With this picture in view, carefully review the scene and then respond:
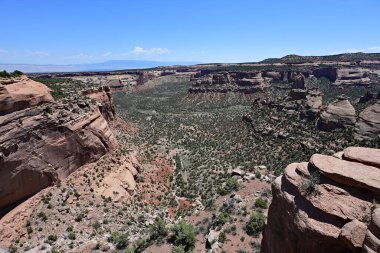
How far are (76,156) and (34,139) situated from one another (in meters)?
5.70

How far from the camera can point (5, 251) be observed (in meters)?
27.0

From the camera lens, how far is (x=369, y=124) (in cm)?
4847

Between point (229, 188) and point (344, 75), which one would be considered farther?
point (344, 75)

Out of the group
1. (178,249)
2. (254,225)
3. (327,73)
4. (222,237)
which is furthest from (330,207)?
(327,73)

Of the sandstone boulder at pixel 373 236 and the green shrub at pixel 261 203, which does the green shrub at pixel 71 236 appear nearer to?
the green shrub at pixel 261 203

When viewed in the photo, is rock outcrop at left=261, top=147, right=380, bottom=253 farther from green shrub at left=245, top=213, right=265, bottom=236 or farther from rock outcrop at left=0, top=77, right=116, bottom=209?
rock outcrop at left=0, top=77, right=116, bottom=209

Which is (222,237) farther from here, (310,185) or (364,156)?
(364,156)

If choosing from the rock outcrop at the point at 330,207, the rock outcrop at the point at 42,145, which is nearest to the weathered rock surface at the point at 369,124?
the rock outcrop at the point at 330,207

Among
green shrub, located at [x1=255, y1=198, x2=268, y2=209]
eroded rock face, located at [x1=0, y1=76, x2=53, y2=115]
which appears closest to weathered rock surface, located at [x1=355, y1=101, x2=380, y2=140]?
green shrub, located at [x1=255, y1=198, x2=268, y2=209]

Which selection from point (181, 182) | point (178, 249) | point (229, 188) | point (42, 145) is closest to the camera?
point (178, 249)

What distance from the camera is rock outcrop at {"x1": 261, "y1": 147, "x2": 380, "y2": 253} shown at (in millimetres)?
13820

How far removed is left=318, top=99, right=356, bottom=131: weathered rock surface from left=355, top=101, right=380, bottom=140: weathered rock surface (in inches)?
84.5

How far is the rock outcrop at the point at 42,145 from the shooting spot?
31622 mm

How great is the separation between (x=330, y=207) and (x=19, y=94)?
31.4m
